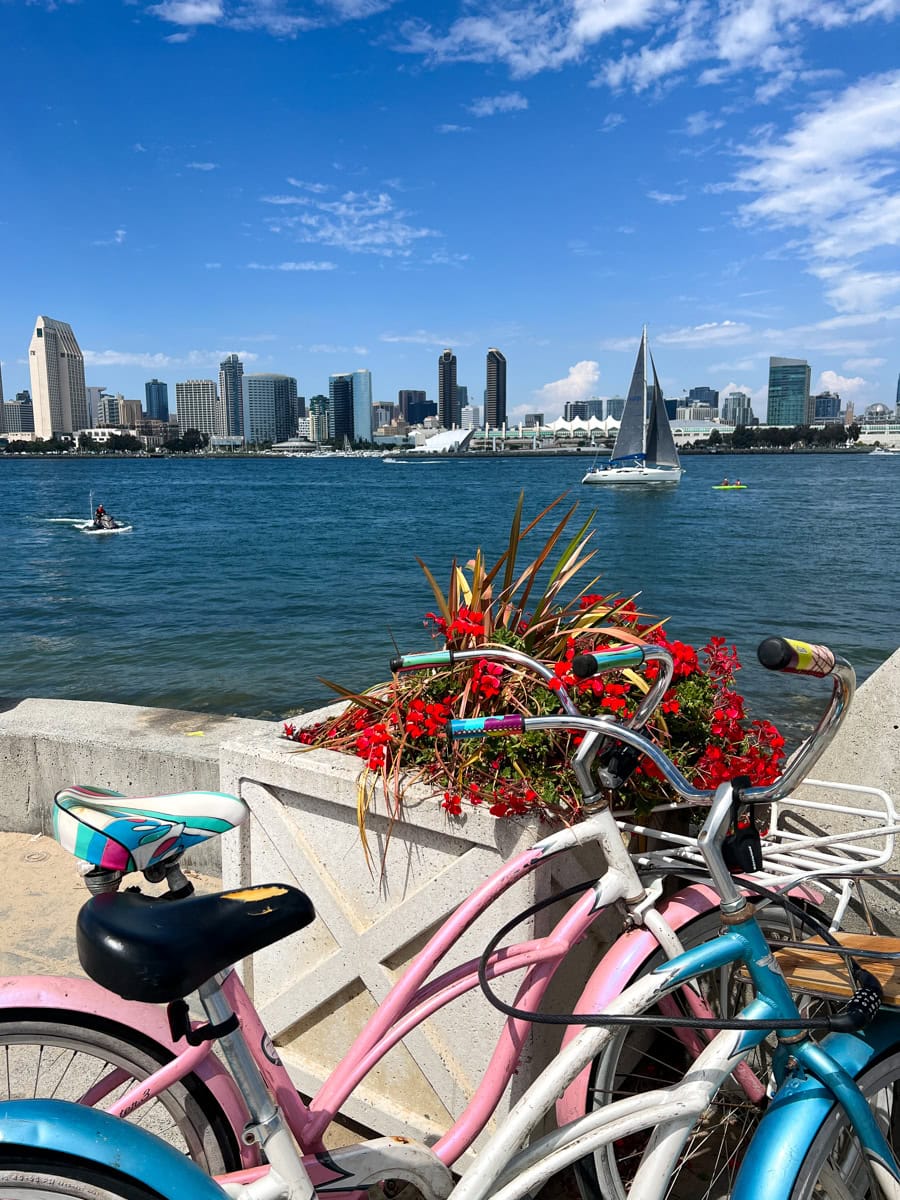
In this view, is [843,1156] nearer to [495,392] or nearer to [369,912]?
[369,912]

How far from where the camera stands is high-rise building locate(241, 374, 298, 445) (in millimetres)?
191000

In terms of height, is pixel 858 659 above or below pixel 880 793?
below

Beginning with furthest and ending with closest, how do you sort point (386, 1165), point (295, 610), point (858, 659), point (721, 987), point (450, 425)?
point (450, 425) → point (295, 610) → point (858, 659) → point (721, 987) → point (386, 1165)

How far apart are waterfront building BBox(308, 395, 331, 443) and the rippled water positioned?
12388 cm

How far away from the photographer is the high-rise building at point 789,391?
185875 mm

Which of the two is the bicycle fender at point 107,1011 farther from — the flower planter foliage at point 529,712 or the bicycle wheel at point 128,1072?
the flower planter foliage at point 529,712

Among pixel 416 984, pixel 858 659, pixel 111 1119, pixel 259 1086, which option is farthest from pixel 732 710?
pixel 858 659

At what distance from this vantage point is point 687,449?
164000 mm

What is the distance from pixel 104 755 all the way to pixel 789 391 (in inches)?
7865

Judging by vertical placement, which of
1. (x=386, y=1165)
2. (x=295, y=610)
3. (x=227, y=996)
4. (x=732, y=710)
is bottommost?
(x=295, y=610)

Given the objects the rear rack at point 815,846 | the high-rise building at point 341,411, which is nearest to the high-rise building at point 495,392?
the high-rise building at point 341,411

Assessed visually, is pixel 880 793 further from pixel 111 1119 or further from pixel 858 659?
pixel 858 659

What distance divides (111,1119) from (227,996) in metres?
0.27

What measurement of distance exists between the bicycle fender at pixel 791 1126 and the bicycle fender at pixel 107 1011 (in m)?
0.91
